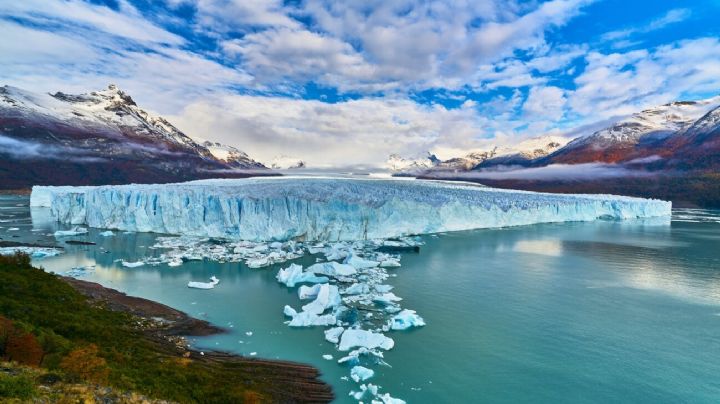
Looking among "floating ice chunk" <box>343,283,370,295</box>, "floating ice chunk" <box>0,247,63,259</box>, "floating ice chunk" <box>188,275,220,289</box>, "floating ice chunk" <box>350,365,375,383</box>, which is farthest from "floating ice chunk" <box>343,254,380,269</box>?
"floating ice chunk" <box>0,247,63,259</box>

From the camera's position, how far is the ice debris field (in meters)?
12.6

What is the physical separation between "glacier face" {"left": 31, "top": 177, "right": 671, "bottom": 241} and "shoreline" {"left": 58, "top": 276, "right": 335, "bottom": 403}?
34.9 feet

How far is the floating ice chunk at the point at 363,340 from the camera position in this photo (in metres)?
9.84

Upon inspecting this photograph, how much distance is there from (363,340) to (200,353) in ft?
12.2

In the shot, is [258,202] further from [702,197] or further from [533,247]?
[702,197]

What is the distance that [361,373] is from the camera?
855 cm

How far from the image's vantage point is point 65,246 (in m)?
22.6

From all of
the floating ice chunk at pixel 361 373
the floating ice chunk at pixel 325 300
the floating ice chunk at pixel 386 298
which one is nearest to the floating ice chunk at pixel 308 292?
the floating ice chunk at pixel 325 300

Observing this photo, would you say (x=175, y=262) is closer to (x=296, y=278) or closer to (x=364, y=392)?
(x=296, y=278)

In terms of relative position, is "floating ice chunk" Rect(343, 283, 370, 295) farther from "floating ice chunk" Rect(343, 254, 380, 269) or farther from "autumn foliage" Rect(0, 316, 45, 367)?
"autumn foliage" Rect(0, 316, 45, 367)

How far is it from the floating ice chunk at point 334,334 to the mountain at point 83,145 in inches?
2871

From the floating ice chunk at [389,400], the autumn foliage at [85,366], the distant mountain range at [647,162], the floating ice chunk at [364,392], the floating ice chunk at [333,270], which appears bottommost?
the floating ice chunk at [364,392]

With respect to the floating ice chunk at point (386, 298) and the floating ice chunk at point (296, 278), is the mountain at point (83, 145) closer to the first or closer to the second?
the floating ice chunk at point (296, 278)

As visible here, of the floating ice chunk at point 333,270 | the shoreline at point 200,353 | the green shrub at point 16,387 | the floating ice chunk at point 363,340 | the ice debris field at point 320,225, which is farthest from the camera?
the floating ice chunk at point 333,270
